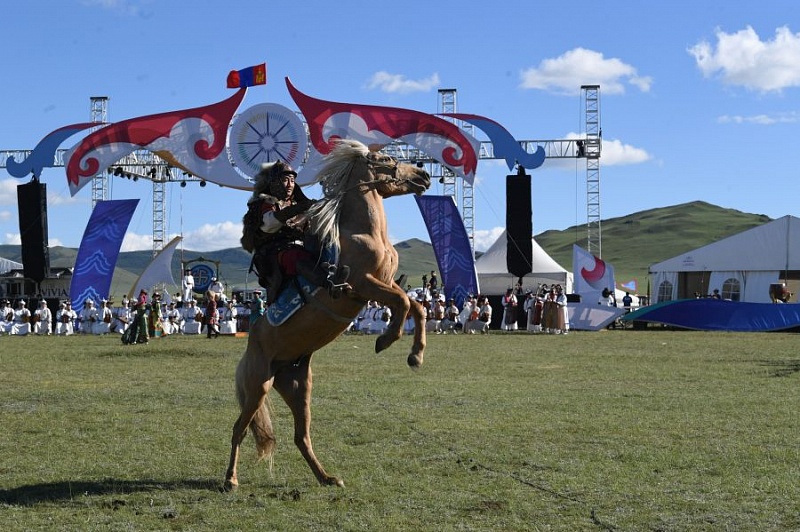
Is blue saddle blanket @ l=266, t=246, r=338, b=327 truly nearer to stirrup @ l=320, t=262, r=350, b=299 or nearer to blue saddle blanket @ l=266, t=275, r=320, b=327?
blue saddle blanket @ l=266, t=275, r=320, b=327

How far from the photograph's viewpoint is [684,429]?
8.84 metres

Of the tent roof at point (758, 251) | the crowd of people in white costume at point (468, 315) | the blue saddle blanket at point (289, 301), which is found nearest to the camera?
the blue saddle blanket at point (289, 301)

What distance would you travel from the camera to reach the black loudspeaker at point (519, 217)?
3122 cm

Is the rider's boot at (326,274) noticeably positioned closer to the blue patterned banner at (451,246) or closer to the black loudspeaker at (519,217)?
the blue patterned banner at (451,246)

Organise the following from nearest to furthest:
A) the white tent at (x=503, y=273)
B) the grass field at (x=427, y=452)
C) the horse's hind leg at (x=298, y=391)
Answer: the grass field at (x=427, y=452)
the horse's hind leg at (x=298, y=391)
the white tent at (x=503, y=273)

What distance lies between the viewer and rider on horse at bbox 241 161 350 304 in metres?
6.43

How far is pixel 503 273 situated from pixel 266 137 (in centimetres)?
1310

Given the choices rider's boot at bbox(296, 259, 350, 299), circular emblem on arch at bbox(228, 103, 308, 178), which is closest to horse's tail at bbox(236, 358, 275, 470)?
rider's boot at bbox(296, 259, 350, 299)

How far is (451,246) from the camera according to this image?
31.2 m

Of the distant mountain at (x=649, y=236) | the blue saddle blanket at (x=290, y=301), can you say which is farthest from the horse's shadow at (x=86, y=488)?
the distant mountain at (x=649, y=236)

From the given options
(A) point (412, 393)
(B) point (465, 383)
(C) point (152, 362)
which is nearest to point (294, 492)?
(A) point (412, 393)

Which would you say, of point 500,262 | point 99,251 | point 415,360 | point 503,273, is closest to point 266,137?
point 99,251

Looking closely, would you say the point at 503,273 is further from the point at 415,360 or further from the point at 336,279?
the point at 415,360

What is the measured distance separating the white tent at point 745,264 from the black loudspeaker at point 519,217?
8884 mm
